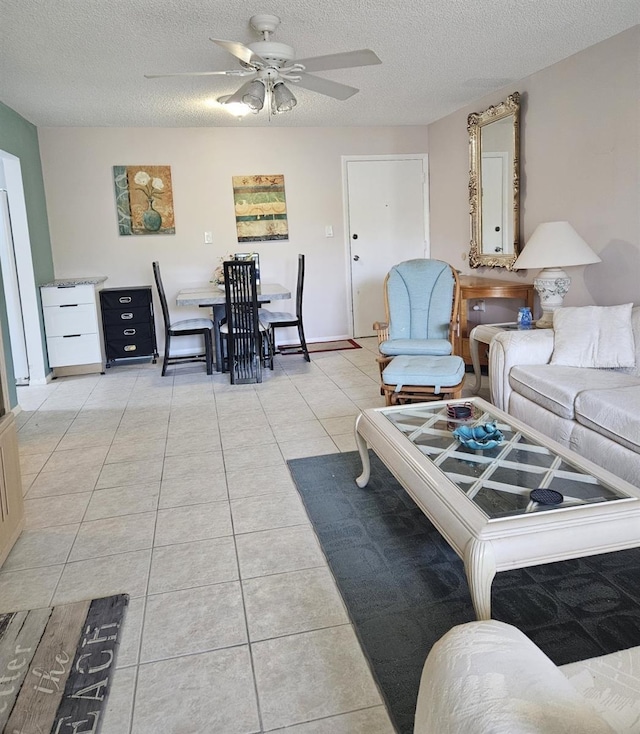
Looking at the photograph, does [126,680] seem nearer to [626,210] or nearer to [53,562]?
[53,562]

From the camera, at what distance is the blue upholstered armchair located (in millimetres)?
4168

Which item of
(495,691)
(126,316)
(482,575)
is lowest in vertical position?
(482,575)

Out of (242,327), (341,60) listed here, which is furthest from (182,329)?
(341,60)

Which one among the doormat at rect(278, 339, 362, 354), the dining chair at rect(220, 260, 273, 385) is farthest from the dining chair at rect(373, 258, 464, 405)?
the doormat at rect(278, 339, 362, 354)

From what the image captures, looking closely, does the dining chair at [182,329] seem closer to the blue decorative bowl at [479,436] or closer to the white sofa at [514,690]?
the blue decorative bowl at [479,436]

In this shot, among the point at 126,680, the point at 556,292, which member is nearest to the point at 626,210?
the point at 556,292

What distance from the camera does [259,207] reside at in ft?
20.4

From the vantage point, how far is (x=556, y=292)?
12.6 feet

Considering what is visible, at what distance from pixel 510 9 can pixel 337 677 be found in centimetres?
327

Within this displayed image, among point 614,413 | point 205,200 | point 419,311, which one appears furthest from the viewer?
point 205,200

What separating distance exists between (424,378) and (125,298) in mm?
3467

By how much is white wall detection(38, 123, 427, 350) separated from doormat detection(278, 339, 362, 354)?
16 centimetres

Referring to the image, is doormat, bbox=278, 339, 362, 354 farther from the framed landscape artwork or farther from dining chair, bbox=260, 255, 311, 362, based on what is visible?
the framed landscape artwork

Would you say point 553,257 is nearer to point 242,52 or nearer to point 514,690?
point 242,52
